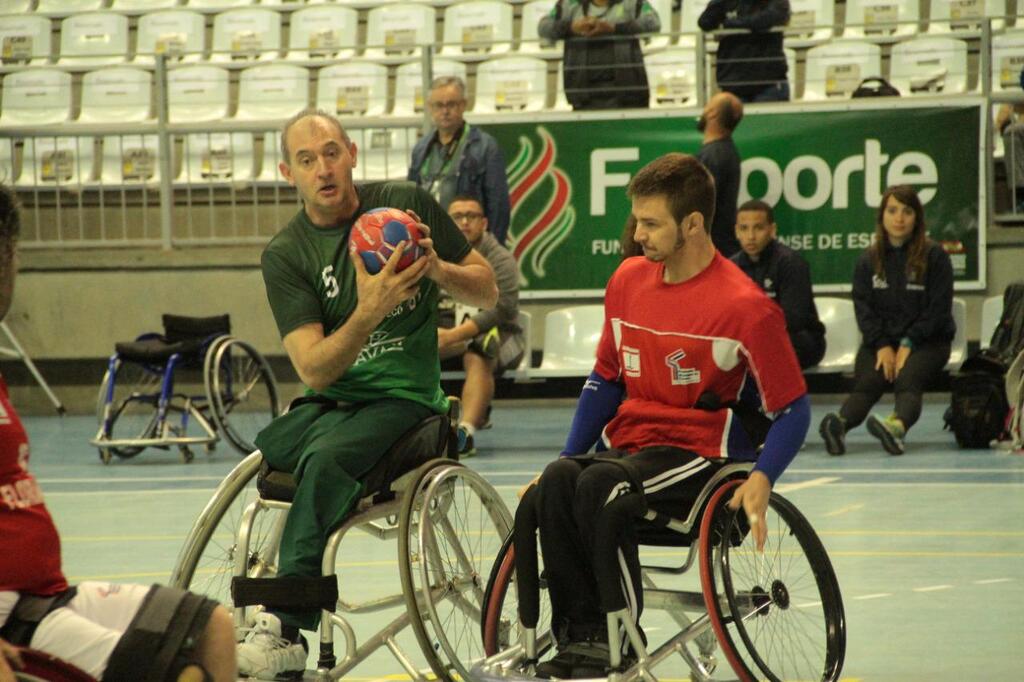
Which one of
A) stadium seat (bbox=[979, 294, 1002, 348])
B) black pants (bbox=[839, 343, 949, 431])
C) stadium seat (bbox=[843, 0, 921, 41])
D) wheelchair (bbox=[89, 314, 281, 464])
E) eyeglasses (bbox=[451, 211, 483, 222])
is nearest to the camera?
eyeglasses (bbox=[451, 211, 483, 222])

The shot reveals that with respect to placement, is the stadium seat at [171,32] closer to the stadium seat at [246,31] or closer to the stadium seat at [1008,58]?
the stadium seat at [246,31]

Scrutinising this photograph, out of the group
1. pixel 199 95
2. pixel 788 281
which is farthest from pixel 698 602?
pixel 199 95

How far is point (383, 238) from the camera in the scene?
11.2 ft

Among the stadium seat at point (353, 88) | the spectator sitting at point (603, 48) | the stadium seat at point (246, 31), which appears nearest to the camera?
the spectator sitting at point (603, 48)

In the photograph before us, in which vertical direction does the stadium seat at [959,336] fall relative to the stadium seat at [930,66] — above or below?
below

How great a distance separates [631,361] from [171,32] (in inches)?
356

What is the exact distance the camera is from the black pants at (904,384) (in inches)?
295

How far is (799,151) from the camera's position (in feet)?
29.8

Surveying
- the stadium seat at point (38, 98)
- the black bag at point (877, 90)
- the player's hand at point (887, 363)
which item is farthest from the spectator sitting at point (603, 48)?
the stadium seat at point (38, 98)

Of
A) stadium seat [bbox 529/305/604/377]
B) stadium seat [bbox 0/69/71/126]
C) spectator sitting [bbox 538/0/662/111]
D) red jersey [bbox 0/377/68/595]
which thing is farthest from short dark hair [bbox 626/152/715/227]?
stadium seat [bbox 0/69/71/126]

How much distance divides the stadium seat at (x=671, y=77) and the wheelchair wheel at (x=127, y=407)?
3.82 meters

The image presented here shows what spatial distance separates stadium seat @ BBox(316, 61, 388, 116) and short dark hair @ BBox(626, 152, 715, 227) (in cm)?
732

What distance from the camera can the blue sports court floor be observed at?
13.1 ft

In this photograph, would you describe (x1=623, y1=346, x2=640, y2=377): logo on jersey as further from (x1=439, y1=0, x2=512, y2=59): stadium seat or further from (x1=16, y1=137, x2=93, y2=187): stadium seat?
(x1=439, y1=0, x2=512, y2=59): stadium seat
